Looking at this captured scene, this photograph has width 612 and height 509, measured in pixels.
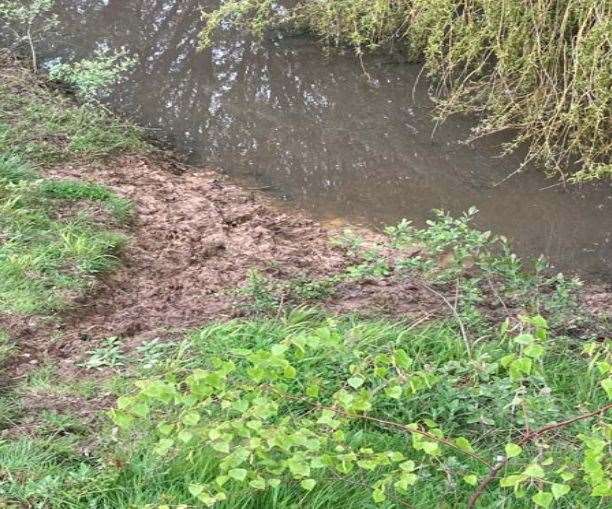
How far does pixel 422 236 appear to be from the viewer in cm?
375

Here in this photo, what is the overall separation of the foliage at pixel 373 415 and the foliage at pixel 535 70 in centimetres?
225

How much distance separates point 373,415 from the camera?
3.00 m

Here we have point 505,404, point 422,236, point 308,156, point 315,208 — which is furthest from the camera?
point 308,156

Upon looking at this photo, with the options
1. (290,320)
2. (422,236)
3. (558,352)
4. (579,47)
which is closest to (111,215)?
(290,320)

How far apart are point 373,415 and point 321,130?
3.75 metres

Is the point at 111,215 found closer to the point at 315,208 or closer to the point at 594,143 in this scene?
the point at 315,208

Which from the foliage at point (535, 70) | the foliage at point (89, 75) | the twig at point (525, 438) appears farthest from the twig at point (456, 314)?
the foliage at point (89, 75)

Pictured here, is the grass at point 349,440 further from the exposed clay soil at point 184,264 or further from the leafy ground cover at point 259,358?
the exposed clay soil at point 184,264

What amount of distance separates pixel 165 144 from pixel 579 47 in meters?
3.16

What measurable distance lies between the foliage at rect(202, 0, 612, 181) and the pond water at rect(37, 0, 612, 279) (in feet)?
0.83

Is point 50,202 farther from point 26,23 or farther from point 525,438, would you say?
point 26,23

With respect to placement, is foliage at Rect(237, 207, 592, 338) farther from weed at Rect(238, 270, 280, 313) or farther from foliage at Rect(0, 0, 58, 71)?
foliage at Rect(0, 0, 58, 71)

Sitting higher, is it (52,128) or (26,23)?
(26,23)

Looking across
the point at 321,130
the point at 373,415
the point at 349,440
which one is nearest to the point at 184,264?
the point at 373,415
